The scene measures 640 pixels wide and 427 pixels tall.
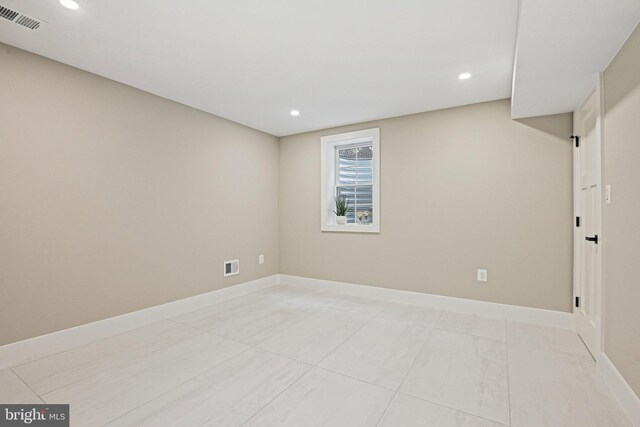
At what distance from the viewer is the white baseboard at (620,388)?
5.14 feet

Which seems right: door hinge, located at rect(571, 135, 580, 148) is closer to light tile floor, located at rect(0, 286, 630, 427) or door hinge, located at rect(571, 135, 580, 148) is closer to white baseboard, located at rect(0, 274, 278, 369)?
light tile floor, located at rect(0, 286, 630, 427)

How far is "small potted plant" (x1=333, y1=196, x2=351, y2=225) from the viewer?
4.32 m

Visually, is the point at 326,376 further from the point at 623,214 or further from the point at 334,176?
the point at 334,176

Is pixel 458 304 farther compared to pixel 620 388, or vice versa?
pixel 458 304

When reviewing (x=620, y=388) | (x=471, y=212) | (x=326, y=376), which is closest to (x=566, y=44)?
(x=471, y=212)

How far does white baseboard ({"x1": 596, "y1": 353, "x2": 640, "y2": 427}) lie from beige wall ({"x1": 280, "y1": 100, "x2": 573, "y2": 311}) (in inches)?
41.6

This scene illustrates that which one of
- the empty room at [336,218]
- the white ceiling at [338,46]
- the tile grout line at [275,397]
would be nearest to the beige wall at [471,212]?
the empty room at [336,218]

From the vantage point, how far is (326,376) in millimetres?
2057

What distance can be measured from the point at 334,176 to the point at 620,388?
3564 millimetres

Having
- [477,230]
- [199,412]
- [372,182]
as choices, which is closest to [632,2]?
[477,230]

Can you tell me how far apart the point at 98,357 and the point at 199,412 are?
124 centimetres

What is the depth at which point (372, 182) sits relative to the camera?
4.08m

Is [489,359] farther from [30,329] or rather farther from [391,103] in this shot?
[30,329]

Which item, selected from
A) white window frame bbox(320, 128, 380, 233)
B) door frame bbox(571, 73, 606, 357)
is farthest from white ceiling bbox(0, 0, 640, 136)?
white window frame bbox(320, 128, 380, 233)
